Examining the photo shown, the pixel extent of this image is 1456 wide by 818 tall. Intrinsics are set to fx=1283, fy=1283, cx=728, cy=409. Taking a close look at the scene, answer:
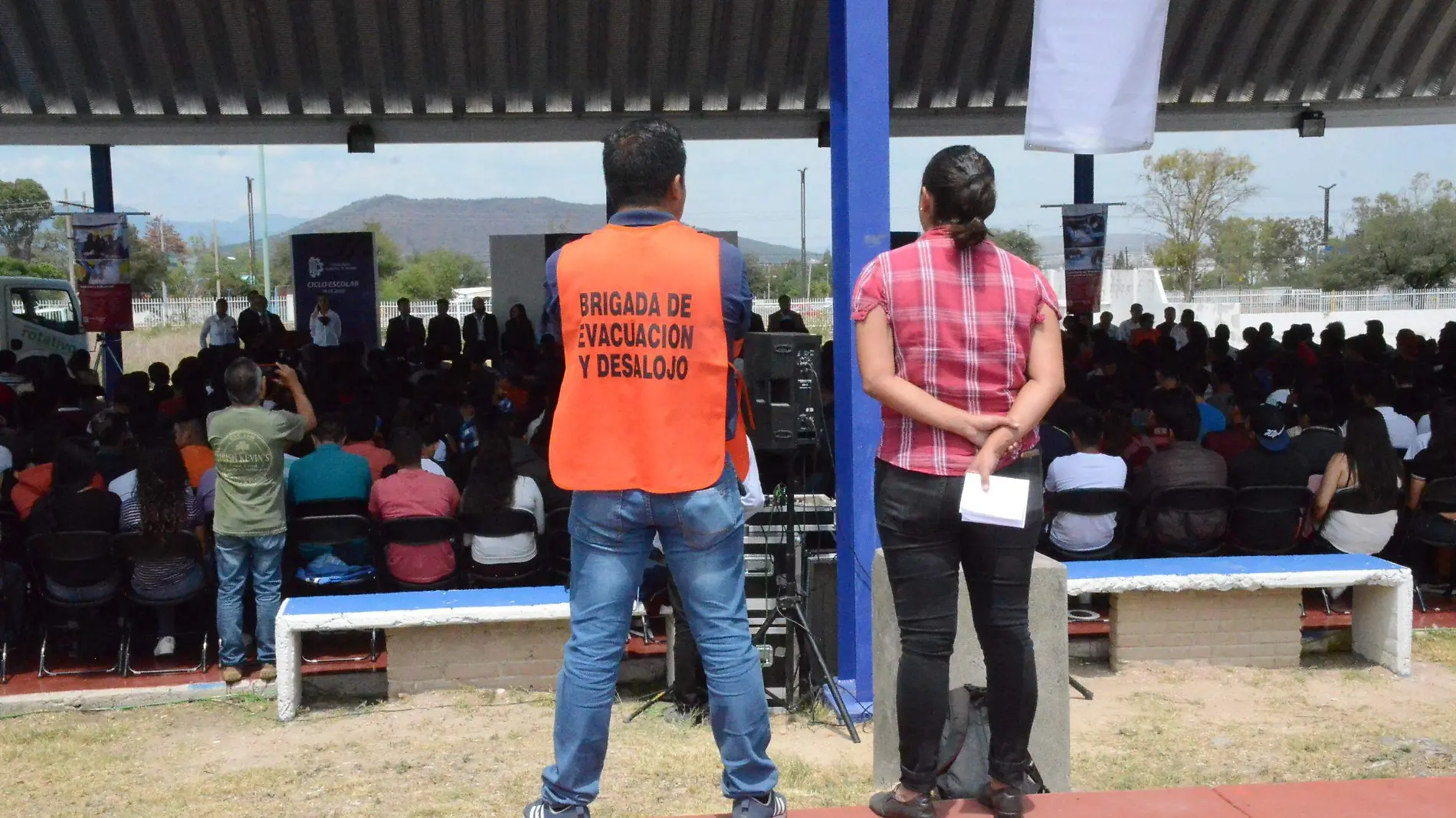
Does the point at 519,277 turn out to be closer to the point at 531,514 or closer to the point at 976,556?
the point at 531,514

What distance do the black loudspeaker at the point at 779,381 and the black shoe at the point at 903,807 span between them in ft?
4.51

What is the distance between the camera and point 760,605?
5223 millimetres

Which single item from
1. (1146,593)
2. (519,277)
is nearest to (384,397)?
(1146,593)

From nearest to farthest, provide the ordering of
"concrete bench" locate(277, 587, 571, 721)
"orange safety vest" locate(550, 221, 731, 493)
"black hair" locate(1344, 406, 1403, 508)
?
1. "orange safety vest" locate(550, 221, 731, 493)
2. "concrete bench" locate(277, 587, 571, 721)
3. "black hair" locate(1344, 406, 1403, 508)

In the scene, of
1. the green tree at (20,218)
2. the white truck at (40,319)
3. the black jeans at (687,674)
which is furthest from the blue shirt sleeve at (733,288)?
the green tree at (20,218)

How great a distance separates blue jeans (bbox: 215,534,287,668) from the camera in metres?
5.68

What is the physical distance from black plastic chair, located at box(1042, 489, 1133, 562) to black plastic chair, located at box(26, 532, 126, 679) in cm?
427

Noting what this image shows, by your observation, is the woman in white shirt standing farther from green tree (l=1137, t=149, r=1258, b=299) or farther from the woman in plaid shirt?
green tree (l=1137, t=149, r=1258, b=299)

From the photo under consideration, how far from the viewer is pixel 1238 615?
5.82m

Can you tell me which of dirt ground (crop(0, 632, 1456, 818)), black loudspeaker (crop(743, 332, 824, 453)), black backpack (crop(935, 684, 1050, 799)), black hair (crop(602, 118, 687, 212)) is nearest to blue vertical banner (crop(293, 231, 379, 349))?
dirt ground (crop(0, 632, 1456, 818))

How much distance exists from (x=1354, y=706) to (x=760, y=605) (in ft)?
8.12

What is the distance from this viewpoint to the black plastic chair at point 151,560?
5672 millimetres

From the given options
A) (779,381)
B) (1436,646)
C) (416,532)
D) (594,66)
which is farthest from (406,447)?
(594,66)

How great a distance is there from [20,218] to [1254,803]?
3253 inches
